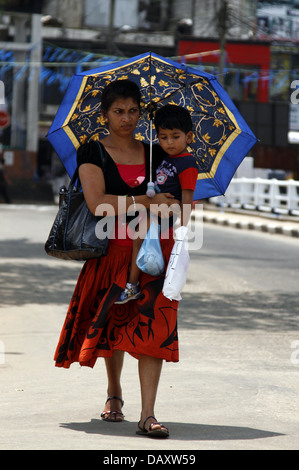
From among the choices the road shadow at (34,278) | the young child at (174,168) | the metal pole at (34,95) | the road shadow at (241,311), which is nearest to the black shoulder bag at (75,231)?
the young child at (174,168)

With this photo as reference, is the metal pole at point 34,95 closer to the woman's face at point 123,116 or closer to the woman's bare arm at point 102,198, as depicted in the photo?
the woman's face at point 123,116

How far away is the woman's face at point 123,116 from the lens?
5.14 meters

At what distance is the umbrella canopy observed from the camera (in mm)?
5695

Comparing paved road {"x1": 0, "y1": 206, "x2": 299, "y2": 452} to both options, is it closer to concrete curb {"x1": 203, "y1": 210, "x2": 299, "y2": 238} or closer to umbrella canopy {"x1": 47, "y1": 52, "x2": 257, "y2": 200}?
umbrella canopy {"x1": 47, "y1": 52, "x2": 257, "y2": 200}

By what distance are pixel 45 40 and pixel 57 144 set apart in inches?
1514

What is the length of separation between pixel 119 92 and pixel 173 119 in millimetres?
327

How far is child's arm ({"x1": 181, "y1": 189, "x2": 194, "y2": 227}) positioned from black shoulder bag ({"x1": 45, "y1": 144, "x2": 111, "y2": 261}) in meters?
0.41

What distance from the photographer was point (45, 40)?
142ft

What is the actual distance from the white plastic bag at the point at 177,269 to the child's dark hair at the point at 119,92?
31.8 inches

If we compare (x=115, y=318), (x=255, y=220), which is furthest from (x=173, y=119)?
(x=255, y=220)

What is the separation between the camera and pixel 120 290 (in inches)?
201
